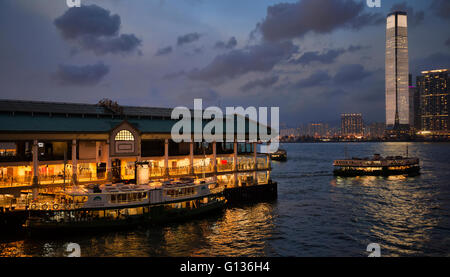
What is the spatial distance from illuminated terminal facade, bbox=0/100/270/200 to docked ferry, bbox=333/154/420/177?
185 feet

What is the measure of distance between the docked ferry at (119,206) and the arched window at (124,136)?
8449mm

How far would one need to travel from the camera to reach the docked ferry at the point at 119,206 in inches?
1547

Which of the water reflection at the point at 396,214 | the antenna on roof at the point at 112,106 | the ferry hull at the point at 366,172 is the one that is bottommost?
the water reflection at the point at 396,214

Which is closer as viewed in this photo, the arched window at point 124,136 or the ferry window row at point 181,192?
the ferry window row at point 181,192

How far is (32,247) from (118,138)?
1906 centimetres

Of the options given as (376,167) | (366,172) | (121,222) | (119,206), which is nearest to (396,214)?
(121,222)

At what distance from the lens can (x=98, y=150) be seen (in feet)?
166

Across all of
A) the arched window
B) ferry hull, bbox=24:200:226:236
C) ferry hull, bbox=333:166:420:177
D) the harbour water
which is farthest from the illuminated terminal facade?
ferry hull, bbox=333:166:420:177

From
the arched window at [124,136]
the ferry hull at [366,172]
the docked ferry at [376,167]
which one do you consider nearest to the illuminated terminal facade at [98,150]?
the arched window at [124,136]

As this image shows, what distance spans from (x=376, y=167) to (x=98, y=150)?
9274 cm

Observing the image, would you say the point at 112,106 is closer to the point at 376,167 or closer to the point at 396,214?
the point at 396,214

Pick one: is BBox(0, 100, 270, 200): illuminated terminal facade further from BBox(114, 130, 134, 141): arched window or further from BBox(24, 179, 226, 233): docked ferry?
BBox(24, 179, 226, 233): docked ferry

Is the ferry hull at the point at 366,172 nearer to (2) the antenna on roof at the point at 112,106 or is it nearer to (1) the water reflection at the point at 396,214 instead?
(1) the water reflection at the point at 396,214
